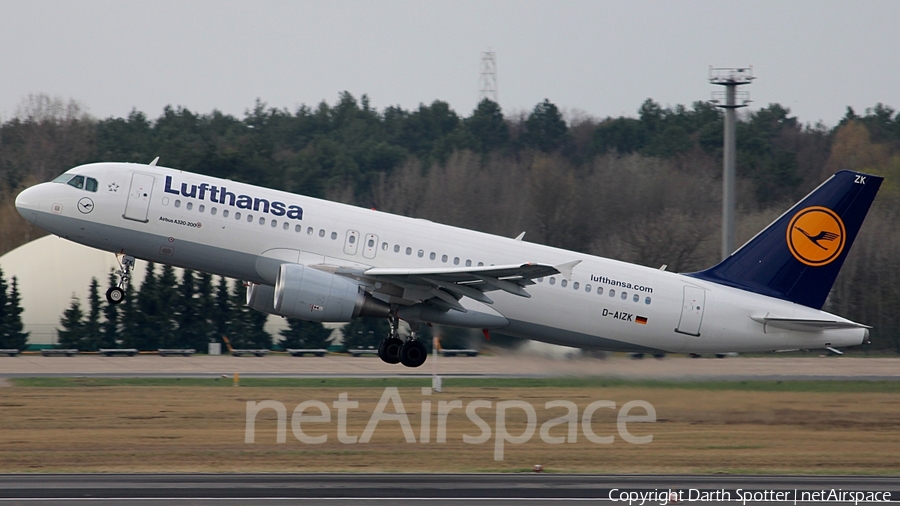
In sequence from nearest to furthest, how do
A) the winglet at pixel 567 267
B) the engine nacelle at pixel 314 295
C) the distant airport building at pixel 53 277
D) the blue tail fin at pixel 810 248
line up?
the winglet at pixel 567 267 < the engine nacelle at pixel 314 295 < the blue tail fin at pixel 810 248 < the distant airport building at pixel 53 277

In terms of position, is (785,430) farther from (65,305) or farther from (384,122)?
(384,122)

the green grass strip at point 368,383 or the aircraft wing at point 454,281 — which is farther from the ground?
the aircraft wing at point 454,281

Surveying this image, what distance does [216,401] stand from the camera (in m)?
35.8

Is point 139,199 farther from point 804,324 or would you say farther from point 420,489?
point 804,324

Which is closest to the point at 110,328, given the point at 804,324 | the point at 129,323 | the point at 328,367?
the point at 129,323

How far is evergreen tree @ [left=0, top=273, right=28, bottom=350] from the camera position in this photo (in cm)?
5719

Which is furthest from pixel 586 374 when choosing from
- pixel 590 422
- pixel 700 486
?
pixel 700 486

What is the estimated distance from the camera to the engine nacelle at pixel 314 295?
25406mm

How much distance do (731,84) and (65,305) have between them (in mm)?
37703

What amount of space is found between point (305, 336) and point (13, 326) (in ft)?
50.5

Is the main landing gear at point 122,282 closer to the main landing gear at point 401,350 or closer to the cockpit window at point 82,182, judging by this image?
the cockpit window at point 82,182

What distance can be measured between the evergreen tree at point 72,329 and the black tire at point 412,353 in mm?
34145

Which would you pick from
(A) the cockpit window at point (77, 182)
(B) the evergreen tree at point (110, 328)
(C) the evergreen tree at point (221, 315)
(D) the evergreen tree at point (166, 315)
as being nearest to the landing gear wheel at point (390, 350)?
(A) the cockpit window at point (77, 182)

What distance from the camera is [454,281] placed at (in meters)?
25.9
